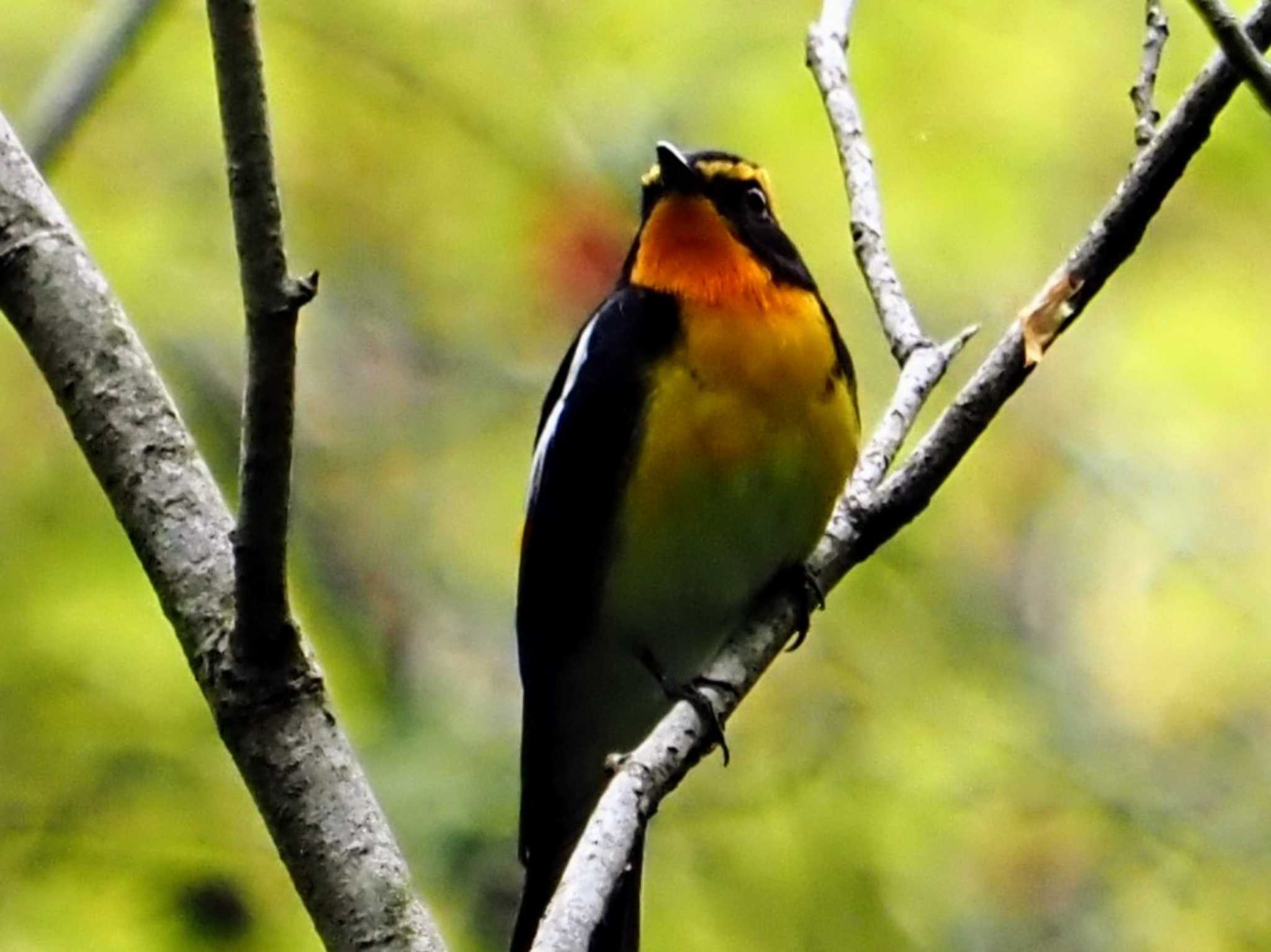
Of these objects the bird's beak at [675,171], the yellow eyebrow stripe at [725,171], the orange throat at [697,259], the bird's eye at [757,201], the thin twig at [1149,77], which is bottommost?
the thin twig at [1149,77]

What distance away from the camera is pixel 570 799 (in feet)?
12.0

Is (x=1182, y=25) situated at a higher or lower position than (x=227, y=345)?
higher

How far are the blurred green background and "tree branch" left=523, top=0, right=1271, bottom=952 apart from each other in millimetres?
1154

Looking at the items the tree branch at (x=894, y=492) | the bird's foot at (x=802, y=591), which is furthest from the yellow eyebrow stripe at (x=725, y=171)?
the tree branch at (x=894, y=492)

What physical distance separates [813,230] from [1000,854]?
1605 mm

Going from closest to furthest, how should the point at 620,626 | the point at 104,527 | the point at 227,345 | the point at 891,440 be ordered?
the point at 891,440 → the point at 620,626 → the point at 104,527 → the point at 227,345

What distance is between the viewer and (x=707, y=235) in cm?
351

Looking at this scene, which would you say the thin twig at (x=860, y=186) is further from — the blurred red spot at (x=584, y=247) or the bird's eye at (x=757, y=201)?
the blurred red spot at (x=584, y=247)

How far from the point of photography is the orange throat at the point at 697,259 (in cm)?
345

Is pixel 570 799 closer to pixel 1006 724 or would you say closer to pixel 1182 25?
pixel 1006 724

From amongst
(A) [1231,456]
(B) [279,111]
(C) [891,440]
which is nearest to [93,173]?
(B) [279,111]

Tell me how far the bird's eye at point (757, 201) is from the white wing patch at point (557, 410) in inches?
15.4

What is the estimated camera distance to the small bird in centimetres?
324

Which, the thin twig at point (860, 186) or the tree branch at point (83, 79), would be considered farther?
the thin twig at point (860, 186)
